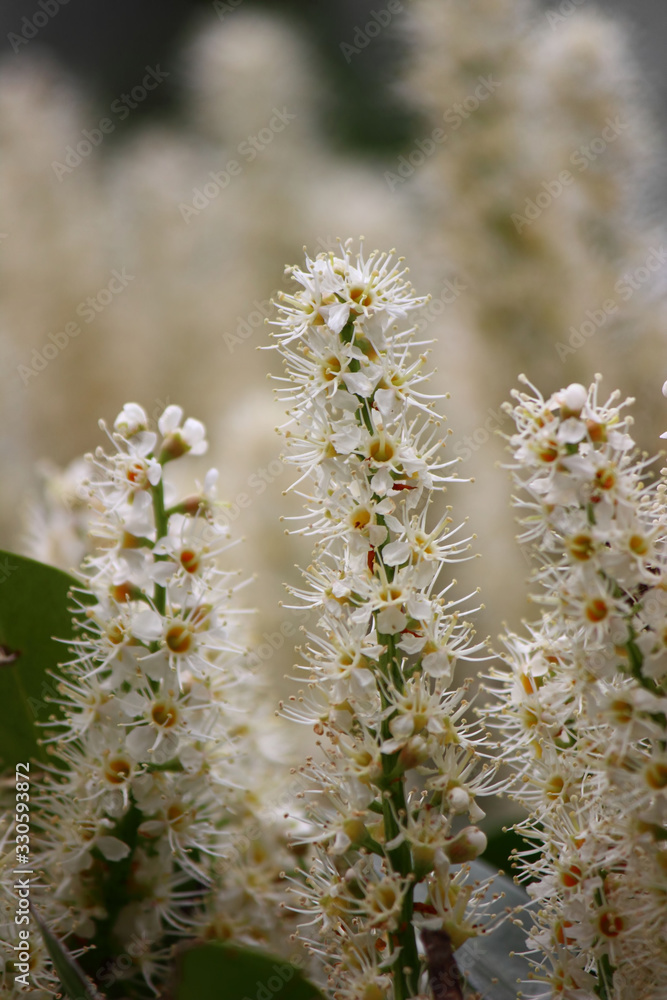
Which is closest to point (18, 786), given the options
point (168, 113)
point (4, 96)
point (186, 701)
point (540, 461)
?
point (186, 701)

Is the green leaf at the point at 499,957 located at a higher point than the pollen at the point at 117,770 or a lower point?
lower

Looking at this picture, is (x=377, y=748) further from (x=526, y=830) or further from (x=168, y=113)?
(x=168, y=113)

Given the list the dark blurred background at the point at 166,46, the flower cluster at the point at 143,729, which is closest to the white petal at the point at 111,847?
the flower cluster at the point at 143,729

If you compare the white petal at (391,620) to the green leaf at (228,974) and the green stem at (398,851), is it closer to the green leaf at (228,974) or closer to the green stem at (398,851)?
the green stem at (398,851)

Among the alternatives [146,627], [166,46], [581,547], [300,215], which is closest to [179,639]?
[146,627]

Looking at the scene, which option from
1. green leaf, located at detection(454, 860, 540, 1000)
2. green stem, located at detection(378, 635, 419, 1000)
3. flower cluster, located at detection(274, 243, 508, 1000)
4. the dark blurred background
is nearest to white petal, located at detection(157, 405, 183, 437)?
flower cluster, located at detection(274, 243, 508, 1000)

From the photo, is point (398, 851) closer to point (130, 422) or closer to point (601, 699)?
point (601, 699)

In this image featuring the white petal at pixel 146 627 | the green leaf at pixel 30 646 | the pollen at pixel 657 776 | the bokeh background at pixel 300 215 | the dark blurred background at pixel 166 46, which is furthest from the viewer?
the dark blurred background at pixel 166 46
